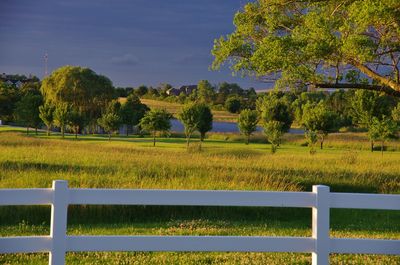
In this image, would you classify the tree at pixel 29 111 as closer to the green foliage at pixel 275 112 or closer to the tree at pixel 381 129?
the green foliage at pixel 275 112

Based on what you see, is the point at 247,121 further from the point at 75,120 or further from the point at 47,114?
the point at 47,114

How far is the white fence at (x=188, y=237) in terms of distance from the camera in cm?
539

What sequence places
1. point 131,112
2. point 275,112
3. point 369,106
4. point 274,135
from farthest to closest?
point 131,112, point 275,112, point 369,106, point 274,135

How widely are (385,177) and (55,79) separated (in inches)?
4104

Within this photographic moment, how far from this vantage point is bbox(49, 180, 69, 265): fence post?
5.38 metres

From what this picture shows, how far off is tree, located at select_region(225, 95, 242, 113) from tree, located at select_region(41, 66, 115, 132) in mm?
36599

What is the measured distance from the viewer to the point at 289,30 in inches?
744

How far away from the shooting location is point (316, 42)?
53.4 feet

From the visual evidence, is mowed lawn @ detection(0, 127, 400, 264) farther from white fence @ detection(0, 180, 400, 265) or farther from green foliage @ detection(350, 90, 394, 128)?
green foliage @ detection(350, 90, 394, 128)

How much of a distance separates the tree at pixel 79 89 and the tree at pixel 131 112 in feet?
37.4

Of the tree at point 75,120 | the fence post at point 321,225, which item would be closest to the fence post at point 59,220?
the fence post at point 321,225

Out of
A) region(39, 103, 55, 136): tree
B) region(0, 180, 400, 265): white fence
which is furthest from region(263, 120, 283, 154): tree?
region(39, 103, 55, 136): tree

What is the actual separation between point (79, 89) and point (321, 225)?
11477cm

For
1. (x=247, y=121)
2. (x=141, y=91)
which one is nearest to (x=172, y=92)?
(x=141, y=91)
